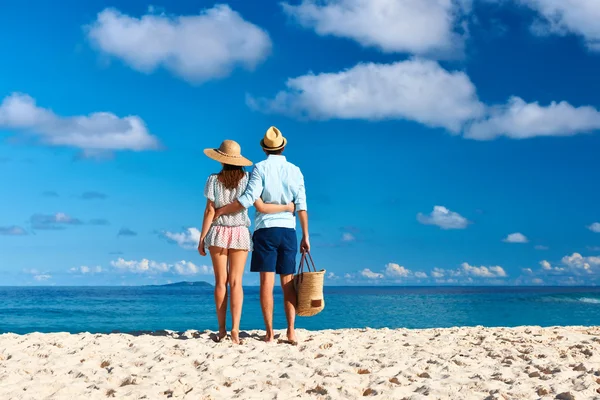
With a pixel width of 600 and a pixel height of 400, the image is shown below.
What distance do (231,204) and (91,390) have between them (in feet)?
7.73

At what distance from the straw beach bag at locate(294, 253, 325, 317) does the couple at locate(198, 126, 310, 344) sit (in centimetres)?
9

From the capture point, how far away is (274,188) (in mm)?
6152

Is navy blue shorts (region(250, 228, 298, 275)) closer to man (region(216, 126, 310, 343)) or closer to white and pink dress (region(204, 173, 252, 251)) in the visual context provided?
man (region(216, 126, 310, 343))

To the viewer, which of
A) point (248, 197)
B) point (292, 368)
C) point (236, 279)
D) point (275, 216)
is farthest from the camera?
point (236, 279)

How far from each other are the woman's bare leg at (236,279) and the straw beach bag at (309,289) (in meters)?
0.61

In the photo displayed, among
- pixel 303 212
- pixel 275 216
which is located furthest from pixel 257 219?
pixel 303 212

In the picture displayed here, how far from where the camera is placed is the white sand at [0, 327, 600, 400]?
450cm

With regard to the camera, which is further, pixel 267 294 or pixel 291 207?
pixel 267 294

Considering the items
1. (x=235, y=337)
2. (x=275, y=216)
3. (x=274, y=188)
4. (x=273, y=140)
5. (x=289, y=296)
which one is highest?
(x=273, y=140)

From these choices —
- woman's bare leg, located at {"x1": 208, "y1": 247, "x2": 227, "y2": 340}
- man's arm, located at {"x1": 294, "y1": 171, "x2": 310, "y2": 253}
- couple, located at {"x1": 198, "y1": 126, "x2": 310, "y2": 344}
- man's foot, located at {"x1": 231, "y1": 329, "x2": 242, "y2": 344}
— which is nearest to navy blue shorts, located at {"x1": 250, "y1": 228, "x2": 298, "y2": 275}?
couple, located at {"x1": 198, "y1": 126, "x2": 310, "y2": 344}

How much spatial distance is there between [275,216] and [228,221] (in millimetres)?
505

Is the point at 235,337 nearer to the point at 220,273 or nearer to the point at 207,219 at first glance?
the point at 220,273

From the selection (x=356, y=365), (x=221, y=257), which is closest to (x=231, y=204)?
(x=221, y=257)

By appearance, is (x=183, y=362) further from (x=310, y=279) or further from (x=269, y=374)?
(x=310, y=279)
